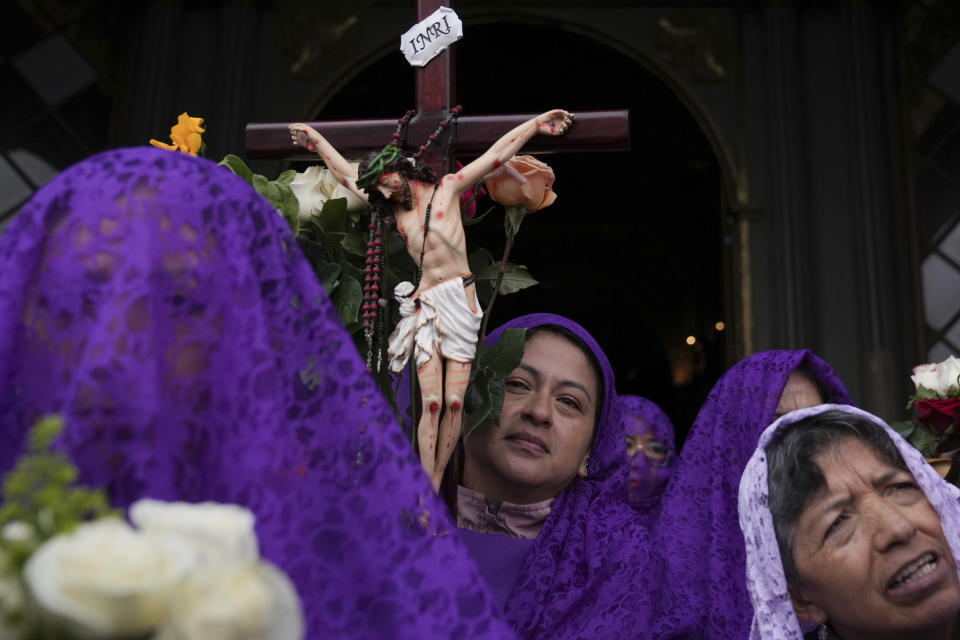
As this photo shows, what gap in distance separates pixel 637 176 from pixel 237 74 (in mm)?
4923

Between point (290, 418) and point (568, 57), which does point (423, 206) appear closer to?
point (290, 418)

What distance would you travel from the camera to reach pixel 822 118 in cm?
448

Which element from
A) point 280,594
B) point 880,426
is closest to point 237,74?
point 880,426

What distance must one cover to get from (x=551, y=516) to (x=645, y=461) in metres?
1.77

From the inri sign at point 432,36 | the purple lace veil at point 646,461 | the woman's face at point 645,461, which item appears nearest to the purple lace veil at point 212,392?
the inri sign at point 432,36

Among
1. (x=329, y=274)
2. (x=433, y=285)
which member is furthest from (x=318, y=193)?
(x=433, y=285)

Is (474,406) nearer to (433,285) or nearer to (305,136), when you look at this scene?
(433,285)

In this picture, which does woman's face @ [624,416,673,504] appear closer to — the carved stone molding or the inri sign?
the carved stone molding

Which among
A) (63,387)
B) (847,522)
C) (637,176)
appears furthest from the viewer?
(637,176)

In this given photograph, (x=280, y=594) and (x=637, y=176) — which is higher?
(x=637, y=176)

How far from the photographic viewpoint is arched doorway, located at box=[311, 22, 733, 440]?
20.9 ft

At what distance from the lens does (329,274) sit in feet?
4.85

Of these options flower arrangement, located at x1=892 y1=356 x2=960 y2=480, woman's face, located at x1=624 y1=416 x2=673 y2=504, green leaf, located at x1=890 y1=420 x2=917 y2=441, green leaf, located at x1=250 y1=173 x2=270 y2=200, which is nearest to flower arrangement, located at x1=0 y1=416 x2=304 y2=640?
green leaf, located at x1=250 y1=173 x2=270 y2=200

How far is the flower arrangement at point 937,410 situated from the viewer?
2.33 metres
